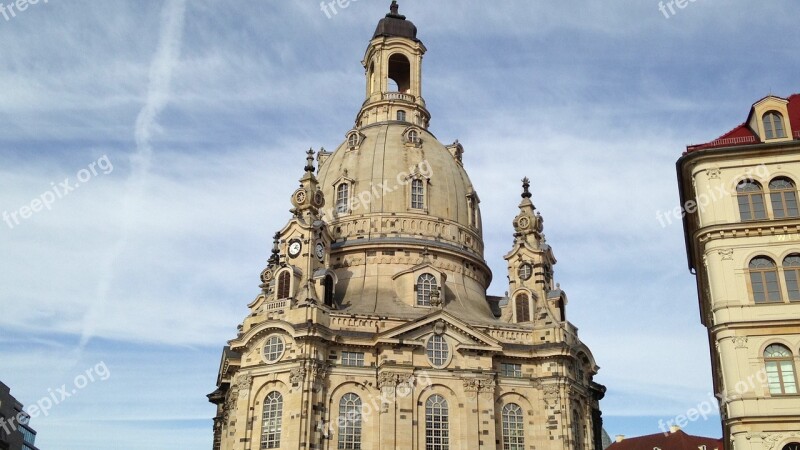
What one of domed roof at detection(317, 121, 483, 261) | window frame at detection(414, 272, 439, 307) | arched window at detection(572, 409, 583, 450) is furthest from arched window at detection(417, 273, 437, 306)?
arched window at detection(572, 409, 583, 450)

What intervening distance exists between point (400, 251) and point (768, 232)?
31.3m

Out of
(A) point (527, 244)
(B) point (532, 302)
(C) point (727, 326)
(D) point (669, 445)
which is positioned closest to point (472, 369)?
(B) point (532, 302)

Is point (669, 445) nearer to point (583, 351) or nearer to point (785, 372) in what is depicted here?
point (583, 351)

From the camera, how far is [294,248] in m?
57.5

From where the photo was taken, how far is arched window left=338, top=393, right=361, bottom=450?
5072 centimetres

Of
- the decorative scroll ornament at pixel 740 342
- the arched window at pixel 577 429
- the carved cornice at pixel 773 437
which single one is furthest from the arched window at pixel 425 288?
the carved cornice at pixel 773 437

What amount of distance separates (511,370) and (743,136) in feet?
83.4

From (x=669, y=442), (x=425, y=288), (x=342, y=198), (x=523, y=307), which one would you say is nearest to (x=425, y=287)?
(x=425, y=288)

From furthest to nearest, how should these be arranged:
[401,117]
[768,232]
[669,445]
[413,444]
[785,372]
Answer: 1. [669,445]
2. [401,117]
3. [413,444]
4. [768,232]
5. [785,372]

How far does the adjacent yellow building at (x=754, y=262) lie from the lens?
30047 millimetres

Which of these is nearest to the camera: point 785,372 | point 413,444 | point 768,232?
point 785,372

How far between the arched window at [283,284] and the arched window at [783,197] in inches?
1263

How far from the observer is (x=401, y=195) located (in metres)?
62.7

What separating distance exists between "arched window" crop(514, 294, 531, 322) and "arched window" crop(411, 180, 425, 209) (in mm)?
10519
